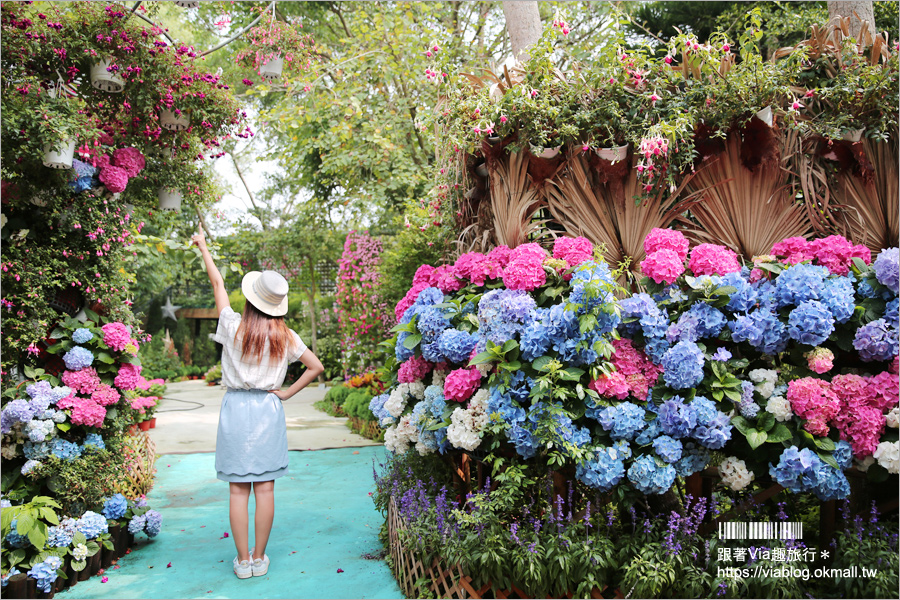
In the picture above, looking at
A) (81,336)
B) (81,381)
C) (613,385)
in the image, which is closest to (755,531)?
(613,385)

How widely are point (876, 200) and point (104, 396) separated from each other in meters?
Result: 3.87

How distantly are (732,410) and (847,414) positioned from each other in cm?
40

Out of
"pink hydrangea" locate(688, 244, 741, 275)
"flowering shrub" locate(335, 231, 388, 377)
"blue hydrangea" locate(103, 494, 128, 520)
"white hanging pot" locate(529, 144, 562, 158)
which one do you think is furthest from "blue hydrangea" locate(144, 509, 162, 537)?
"flowering shrub" locate(335, 231, 388, 377)

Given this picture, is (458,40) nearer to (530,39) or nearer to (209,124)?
(530,39)

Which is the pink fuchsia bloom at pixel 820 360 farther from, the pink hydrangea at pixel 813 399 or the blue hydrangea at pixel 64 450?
the blue hydrangea at pixel 64 450

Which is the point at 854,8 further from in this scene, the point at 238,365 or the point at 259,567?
the point at 259,567

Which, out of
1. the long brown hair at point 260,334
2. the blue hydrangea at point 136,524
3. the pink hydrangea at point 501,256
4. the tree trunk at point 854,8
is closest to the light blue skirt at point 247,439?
the long brown hair at point 260,334

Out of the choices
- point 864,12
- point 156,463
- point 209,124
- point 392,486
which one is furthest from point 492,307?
point 156,463

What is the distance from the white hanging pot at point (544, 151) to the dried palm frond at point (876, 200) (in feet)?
4.39

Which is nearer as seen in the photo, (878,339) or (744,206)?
(878,339)

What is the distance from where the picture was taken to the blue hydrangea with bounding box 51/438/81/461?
9.57 ft

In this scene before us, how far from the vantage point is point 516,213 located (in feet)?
9.75

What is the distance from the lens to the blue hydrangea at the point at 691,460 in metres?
2.28

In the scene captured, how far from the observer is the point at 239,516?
282 cm
